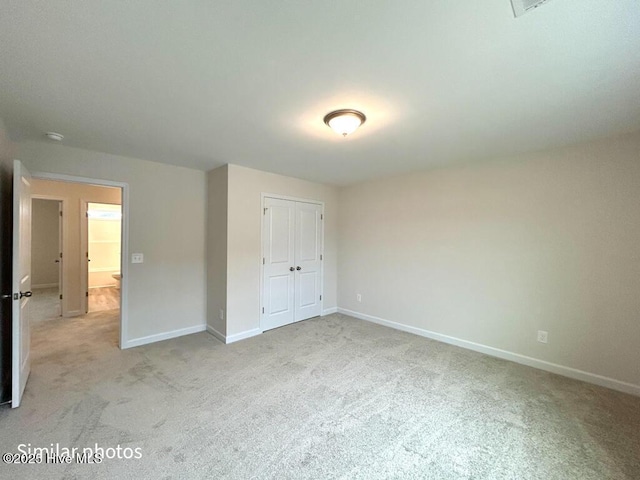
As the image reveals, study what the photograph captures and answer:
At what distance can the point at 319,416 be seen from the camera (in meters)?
2.10

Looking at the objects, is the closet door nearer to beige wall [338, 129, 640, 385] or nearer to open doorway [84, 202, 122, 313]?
beige wall [338, 129, 640, 385]

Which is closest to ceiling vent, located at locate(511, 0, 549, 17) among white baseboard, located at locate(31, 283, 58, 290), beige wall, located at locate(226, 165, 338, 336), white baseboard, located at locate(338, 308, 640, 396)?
beige wall, located at locate(226, 165, 338, 336)

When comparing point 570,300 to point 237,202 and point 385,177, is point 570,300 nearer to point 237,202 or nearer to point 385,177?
point 385,177

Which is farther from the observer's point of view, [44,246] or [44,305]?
[44,246]

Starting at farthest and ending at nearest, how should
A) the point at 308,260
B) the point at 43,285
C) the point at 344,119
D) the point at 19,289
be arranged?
the point at 43,285, the point at 308,260, the point at 19,289, the point at 344,119

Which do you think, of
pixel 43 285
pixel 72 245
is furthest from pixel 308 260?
pixel 43 285

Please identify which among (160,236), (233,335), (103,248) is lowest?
(233,335)

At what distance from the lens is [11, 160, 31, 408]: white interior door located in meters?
2.15

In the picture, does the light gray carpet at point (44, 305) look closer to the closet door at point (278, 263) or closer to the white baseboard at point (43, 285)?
the white baseboard at point (43, 285)

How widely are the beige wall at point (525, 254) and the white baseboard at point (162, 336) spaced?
281 cm

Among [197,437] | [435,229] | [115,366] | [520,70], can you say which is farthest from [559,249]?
[115,366]

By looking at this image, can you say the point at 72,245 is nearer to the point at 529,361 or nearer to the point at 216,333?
the point at 216,333

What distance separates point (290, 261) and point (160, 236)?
1.88 m

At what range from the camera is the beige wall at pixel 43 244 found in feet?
22.3
